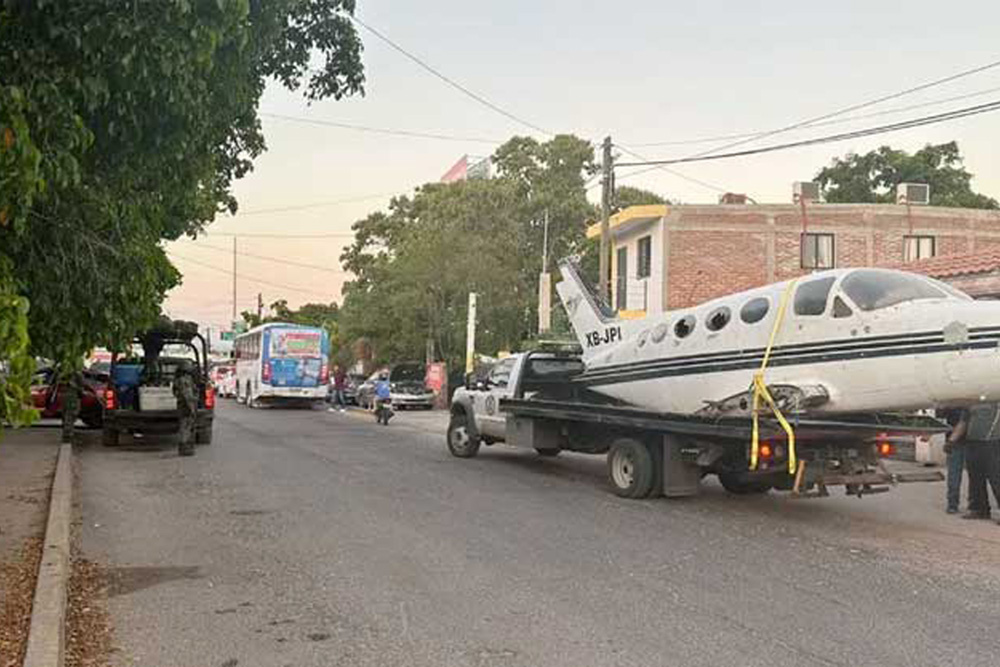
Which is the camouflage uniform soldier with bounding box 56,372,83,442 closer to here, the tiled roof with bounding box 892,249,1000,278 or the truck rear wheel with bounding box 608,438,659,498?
the truck rear wheel with bounding box 608,438,659,498

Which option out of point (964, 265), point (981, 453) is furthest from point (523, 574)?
point (964, 265)

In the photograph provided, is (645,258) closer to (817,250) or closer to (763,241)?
(763,241)

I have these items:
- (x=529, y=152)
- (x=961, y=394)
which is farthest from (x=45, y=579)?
(x=529, y=152)

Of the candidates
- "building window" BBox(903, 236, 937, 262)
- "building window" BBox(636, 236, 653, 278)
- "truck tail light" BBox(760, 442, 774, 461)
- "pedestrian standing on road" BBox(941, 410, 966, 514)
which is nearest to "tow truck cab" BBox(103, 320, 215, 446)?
"truck tail light" BBox(760, 442, 774, 461)

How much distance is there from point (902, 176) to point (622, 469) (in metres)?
45.5

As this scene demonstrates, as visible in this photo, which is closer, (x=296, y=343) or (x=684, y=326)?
(x=684, y=326)

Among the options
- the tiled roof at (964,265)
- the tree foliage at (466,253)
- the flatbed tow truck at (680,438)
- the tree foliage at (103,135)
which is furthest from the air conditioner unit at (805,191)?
the tree foliage at (103,135)

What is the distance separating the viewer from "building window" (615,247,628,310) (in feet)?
119

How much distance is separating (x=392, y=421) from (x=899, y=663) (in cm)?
2404

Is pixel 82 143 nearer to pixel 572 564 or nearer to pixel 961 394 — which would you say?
pixel 572 564

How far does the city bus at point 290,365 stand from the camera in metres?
35.9

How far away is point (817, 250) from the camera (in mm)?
34906

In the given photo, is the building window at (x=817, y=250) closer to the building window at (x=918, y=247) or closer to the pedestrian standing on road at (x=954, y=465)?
the building window at (x=918, y=247)

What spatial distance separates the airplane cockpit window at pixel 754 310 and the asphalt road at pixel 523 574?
7.38ft
